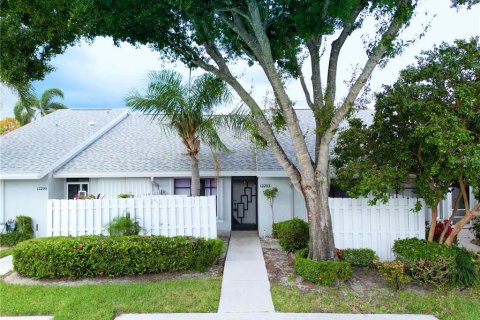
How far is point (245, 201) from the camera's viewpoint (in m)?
14.4

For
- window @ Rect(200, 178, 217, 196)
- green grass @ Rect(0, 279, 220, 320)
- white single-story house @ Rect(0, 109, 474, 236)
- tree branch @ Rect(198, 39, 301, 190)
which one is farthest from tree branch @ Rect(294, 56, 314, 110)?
window @ Rect(200, 178, 217, 196)

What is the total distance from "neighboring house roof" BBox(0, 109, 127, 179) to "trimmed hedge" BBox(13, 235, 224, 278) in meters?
5.13

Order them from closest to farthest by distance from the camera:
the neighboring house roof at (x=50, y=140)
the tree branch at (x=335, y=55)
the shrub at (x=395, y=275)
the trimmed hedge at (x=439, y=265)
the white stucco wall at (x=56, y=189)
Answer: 1. the shrub at (x=395, y=275)
2. the trimmed hedge at (x=439, y=265)
3. the tree branch at (x=335, y=55)
4. the neighboring house roof at (x=50, y=140)
5. the white stucco wall at (x=56, y=189)

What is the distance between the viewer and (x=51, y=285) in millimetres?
7637

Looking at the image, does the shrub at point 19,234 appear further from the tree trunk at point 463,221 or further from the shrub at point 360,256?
the tree trunk at point 463,221

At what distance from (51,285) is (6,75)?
6435 millimetres

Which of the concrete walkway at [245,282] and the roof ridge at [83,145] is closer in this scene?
the concrete walkway at [245,282]

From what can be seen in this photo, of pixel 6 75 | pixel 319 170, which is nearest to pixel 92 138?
pixel 6 75

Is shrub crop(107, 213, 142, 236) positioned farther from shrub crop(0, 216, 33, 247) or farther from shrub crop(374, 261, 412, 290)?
shrub crop(374, 261, 412, 290)

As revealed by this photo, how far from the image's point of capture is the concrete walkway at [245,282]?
6.46 metres

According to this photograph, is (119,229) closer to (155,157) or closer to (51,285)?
(51,285)

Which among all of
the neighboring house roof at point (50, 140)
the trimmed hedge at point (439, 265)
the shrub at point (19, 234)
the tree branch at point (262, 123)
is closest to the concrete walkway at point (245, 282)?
the tree branch at point (262, 123)

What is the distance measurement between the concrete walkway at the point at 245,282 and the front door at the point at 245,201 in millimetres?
3022

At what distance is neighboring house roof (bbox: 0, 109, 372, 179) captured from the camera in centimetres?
1299
